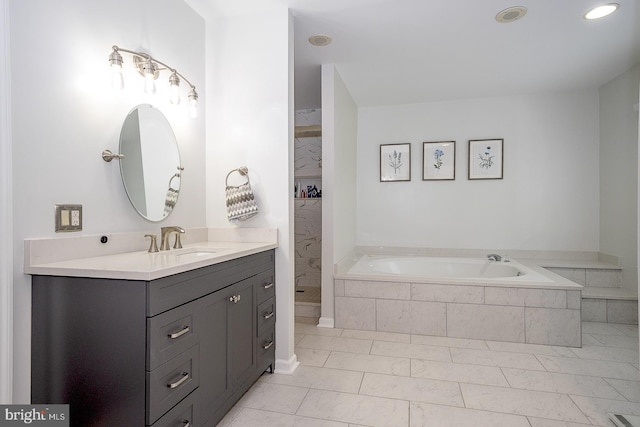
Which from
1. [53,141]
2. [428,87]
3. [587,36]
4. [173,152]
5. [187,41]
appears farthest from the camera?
[428,87]

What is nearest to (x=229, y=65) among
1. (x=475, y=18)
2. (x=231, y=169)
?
(x=231, y=169)

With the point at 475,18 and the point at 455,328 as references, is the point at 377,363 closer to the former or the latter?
the point at 455,328

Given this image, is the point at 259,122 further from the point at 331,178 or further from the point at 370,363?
the point at 370,363

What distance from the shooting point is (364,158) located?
4359 millimetres

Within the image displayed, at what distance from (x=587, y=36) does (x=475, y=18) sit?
99 centimetres

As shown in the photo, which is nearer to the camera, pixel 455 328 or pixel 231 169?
pixel 231 169

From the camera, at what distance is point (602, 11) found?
2254 millimetres

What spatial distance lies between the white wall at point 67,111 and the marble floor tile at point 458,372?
193cm

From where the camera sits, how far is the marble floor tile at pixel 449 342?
8.77 feet

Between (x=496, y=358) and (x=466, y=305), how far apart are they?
49 centimetres

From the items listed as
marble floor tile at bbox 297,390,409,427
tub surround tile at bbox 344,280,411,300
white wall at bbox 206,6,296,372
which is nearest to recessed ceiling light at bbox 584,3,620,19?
white wall at bbox 206,6,296,372

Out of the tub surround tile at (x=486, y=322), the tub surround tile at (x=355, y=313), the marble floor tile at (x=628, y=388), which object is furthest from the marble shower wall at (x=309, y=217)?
the marble floor tile at (x=628, y=388)

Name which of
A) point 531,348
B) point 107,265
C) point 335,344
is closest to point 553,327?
point 531,348

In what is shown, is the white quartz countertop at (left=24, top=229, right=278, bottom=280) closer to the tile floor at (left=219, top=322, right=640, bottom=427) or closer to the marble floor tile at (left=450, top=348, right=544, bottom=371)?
the tile floor at (left=219, top=322, right=640, bottom=427)
